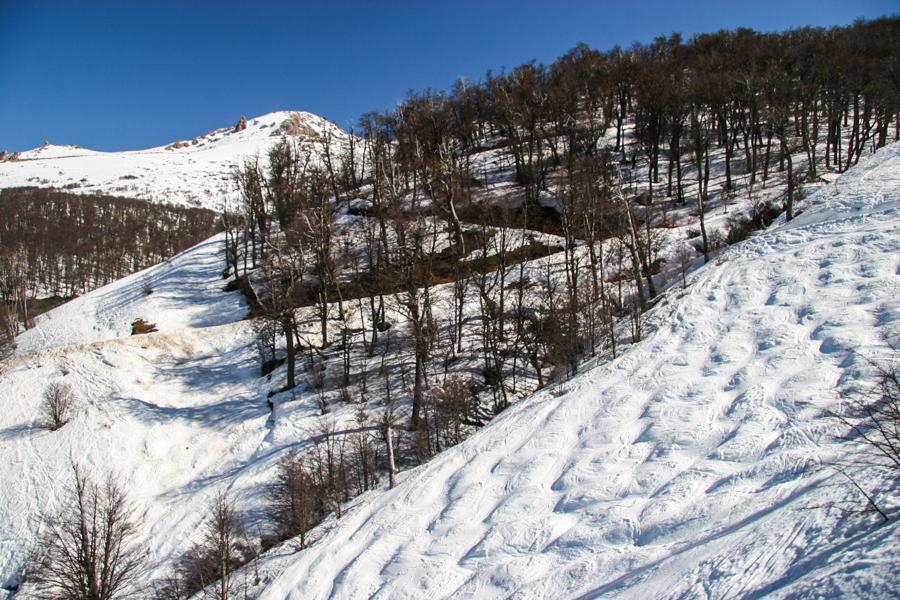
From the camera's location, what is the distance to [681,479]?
431 inches

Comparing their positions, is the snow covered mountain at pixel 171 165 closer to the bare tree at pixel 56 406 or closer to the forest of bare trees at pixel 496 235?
the forest of bare trees at pixel 496 235

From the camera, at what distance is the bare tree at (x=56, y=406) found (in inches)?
930

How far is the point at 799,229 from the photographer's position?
21891mm

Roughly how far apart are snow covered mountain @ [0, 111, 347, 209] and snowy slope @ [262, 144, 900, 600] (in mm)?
95316

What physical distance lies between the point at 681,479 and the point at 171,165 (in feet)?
572

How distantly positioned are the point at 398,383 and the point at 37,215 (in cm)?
11293

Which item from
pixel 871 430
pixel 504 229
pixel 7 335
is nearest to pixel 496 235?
pixel 504 229

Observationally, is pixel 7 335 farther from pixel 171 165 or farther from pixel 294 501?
pixel 171 165

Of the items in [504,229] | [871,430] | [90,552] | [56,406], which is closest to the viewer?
[871,430]

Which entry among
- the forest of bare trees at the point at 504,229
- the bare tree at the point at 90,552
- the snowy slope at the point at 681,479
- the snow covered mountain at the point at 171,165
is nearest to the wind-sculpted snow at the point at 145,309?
the forest of bare trees at the point at 504,229

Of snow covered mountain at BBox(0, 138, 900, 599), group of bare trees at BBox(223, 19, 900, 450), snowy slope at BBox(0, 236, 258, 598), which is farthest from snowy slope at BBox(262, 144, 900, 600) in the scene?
snowy slope at BBox(0, 236, 258, 598)

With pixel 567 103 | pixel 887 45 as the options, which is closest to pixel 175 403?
pixel 567 103

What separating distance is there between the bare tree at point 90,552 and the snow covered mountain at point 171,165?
90473mm

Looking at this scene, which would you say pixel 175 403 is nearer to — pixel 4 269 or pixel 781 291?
pixel 781 291
